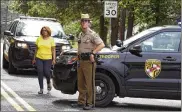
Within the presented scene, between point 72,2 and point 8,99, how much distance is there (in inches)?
908

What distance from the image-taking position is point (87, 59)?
7.39m

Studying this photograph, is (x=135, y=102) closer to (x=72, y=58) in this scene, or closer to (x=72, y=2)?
(x=72, y=58)

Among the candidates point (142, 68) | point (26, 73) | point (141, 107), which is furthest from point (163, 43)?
point (26, 73)

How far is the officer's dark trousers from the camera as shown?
7445mm

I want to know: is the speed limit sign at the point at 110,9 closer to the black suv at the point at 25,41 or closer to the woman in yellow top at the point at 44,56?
the black suv at the point at 25,41

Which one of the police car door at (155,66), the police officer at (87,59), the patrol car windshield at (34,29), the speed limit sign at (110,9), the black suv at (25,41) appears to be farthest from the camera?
the speed limit sign at (110,9)

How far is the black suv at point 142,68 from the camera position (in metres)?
7.62

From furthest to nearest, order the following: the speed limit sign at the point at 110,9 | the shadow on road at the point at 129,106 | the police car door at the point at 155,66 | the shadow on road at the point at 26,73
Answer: the speed limit sign at the point at 110,9, the shadow on road at the point at 26,73, the shadow on road at the point at 129,106, the police car door at the point at 155,66

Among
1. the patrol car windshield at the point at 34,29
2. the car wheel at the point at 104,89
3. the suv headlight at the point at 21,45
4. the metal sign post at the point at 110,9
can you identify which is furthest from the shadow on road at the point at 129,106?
the metal sign post at the point at 110,9

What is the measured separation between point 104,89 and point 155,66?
3.34 ft

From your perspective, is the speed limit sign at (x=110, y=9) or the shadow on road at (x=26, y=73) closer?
the shadow on road at (x=26, y=73)

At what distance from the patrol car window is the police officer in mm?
959

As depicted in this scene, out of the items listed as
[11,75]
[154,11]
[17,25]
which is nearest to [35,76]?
[11,75]

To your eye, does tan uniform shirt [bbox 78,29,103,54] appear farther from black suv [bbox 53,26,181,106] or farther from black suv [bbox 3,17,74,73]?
black suv [bbox 3,17,74,73]
